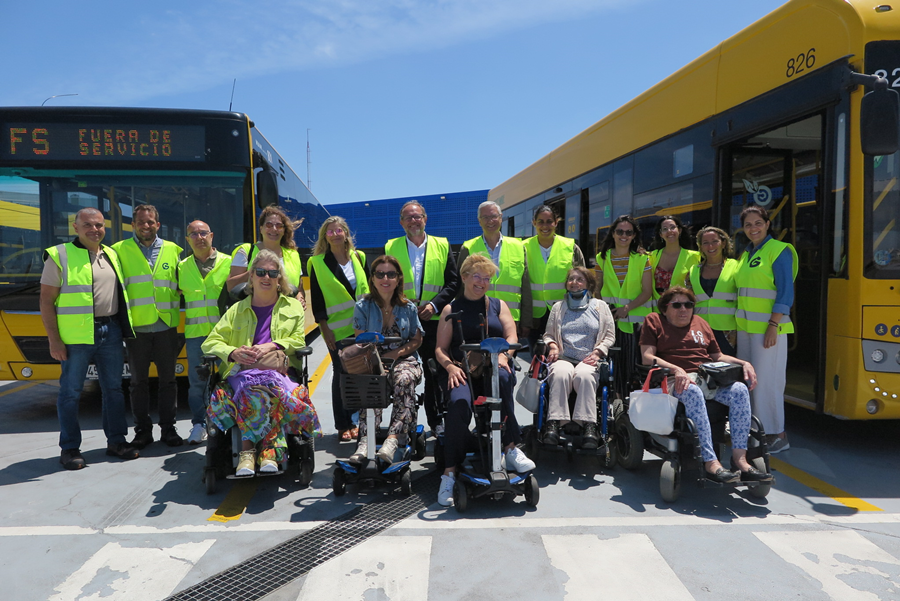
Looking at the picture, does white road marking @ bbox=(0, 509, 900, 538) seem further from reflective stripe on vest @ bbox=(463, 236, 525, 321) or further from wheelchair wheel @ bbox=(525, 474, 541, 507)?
reflective stripe on vest @ bbox=(463, 236, 525, 321)

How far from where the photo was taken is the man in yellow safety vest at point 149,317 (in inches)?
202

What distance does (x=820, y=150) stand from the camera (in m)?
4.75

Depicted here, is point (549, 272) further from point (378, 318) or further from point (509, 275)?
point (378, 318)

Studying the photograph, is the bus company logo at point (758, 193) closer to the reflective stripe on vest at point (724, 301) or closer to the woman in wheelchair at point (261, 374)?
the reflective stripe on vest at point (724, 301)

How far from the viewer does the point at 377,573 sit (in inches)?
117

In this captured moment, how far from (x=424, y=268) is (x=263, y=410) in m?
1.80

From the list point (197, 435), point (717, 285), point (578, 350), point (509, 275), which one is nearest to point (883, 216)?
point (717, 285)

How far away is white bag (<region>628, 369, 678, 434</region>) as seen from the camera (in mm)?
3963

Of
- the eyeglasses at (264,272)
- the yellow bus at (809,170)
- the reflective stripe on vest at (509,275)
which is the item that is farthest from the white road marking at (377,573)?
the yellow bus at (809,170)

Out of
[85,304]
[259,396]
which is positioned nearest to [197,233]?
[85,304]

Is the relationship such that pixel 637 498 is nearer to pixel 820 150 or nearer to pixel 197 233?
pixel 820 150

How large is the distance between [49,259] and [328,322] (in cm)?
221

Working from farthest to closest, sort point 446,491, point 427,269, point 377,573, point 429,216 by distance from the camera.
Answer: point 429,216 → point 427,269 → point 446,491 → point 377,573

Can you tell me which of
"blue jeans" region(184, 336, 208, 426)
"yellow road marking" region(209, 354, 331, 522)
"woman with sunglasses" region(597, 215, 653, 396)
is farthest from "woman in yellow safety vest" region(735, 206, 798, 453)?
"blue jeans" region(184, 336, 208, 426)
